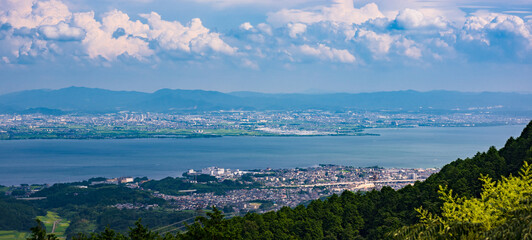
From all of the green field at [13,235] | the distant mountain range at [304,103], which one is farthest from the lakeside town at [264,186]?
the distant mountain range at [304,103]

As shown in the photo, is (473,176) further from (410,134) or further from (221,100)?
(221,100)

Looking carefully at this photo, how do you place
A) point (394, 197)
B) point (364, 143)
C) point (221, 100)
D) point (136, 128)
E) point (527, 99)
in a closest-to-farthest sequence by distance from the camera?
1. point (394, 197)
2. point (364, 143)
3. point (136, 128)
4. point (527, 99)
5. point (221, 100)

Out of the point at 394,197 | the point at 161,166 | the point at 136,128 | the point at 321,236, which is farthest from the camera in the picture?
the point at 136,128

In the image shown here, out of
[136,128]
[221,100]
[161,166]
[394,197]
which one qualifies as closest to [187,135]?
[136,128]

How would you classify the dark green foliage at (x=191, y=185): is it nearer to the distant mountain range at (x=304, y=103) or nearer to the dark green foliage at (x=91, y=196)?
the dark green foliage at (x=91, y=196)

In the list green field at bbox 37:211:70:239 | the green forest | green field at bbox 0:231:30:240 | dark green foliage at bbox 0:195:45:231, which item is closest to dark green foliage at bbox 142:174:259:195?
green field at bbox 37:211:70:239
